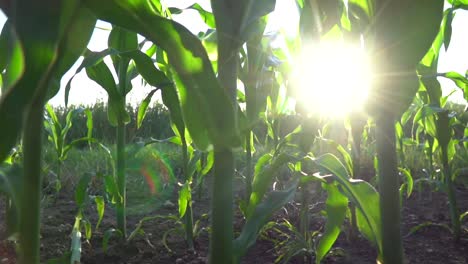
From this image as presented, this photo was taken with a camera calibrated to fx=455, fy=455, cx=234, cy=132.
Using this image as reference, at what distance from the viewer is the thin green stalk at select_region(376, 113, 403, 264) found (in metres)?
0.86

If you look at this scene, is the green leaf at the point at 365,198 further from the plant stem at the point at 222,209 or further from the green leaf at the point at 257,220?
the plant stem at the point at 222,209

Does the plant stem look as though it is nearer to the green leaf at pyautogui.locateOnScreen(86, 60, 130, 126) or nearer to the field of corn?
the field of corn

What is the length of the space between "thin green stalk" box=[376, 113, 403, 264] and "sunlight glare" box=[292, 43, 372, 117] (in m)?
0.09

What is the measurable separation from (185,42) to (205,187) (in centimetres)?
270

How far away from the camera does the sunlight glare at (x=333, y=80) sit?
1015 mm

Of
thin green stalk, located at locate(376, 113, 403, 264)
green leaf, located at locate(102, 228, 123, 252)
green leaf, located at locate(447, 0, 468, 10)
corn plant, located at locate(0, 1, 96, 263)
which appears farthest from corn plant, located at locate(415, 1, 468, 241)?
corn plant, located at locate(0, 1, 96, 263)

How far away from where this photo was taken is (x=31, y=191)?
706 mm

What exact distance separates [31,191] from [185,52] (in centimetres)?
33

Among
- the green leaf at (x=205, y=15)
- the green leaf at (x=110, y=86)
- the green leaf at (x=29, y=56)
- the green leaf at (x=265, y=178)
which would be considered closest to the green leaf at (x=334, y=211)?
the green leaf at (x=265, y=178)

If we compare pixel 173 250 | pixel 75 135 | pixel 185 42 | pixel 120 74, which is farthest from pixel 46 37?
pixel 75 135

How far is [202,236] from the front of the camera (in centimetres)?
199

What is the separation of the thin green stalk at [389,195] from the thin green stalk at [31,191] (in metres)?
0.61

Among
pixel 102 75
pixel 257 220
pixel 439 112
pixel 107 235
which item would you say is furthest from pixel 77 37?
pixel 439 112

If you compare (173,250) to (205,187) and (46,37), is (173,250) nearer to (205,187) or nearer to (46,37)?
(46,37)
